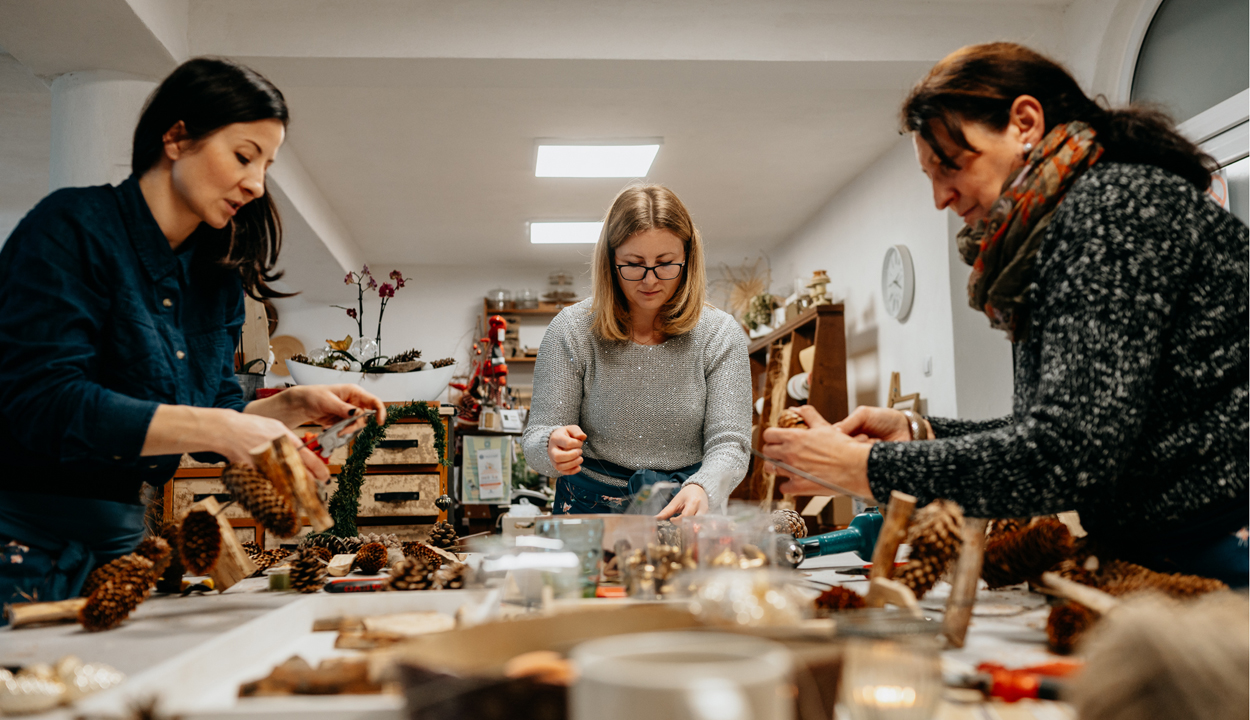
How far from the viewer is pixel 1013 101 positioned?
1.03 metres

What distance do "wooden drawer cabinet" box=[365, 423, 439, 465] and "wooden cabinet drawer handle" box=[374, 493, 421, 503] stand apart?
0.12 meters

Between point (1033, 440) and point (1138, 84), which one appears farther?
point (1138, 84)

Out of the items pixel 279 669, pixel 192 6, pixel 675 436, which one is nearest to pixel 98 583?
pixel 279 669

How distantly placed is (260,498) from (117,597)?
19 cm

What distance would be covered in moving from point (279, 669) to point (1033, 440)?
725 millimetres

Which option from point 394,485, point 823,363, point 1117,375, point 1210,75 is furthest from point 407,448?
point 1210,75

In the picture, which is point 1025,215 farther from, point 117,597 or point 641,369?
point 117,597

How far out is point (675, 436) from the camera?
5.93ft

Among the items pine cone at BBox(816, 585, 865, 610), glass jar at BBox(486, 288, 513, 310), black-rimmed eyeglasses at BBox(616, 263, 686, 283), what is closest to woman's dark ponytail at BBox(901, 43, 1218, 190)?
pine cone at BBox(816, 585, 865, 610)

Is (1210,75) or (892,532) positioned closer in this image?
(892,532)

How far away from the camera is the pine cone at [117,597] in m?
0.86

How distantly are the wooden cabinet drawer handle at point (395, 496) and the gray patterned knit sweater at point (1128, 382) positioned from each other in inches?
93.1

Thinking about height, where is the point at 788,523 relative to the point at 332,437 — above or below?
below

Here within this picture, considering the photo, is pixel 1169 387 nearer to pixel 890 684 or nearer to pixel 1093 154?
pixel 1093 154
